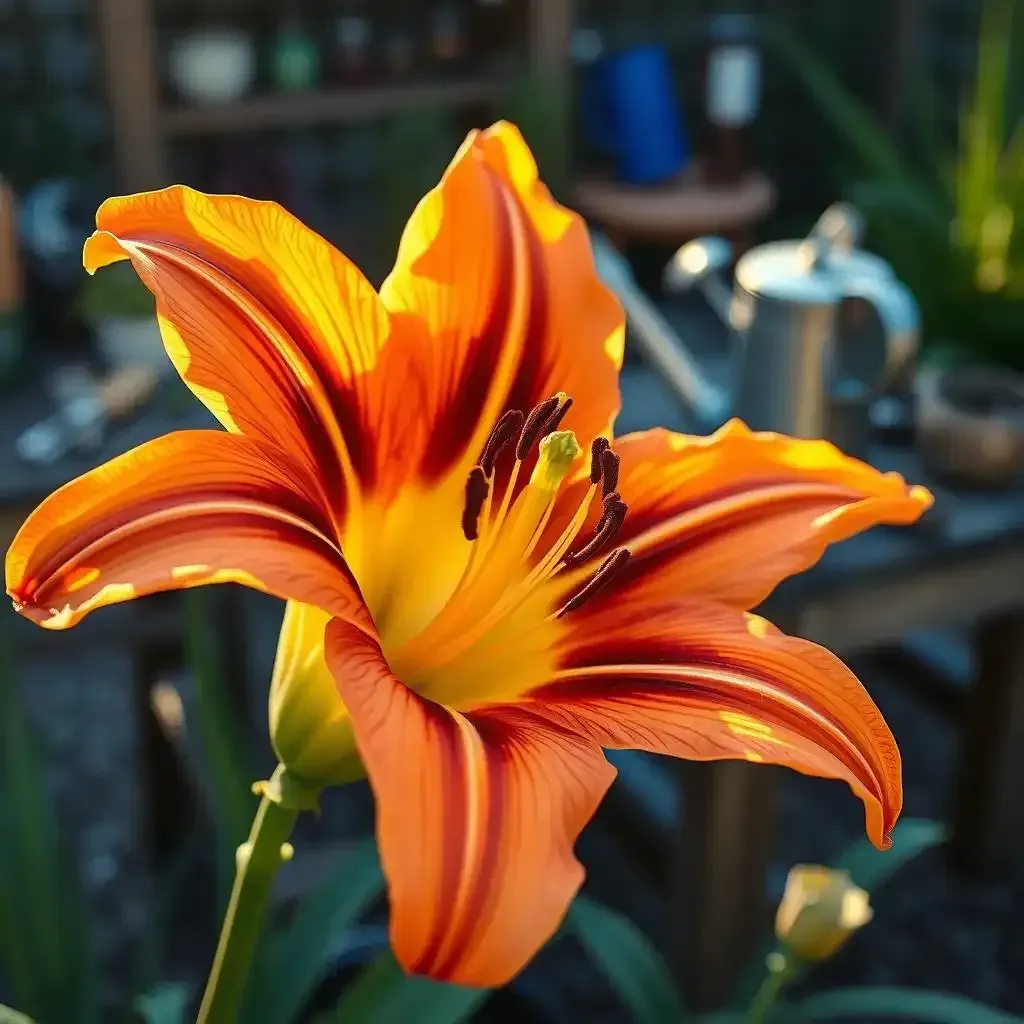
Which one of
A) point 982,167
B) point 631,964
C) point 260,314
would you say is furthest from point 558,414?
point 982,167

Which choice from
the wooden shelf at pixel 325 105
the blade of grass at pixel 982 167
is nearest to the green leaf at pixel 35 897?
the blade of grass at pixel 982 167

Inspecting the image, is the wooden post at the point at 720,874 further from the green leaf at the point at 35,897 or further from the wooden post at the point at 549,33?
the wooden post at the point at 549,33

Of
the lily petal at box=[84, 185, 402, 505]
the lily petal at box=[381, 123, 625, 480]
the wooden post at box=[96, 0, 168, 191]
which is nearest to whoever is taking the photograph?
the lily petal at box=[84, 185, 402, 505]

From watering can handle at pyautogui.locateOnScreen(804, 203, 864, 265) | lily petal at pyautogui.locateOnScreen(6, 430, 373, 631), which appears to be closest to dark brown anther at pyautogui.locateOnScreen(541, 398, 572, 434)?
lily petal at pyautogui.locateOnScreen(6, 430, 373, 631)

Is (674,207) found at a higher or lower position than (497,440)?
lower

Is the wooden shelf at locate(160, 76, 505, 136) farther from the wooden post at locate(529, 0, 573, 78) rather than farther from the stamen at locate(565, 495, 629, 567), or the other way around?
the stamen at locate(565, 495, 629, 567)

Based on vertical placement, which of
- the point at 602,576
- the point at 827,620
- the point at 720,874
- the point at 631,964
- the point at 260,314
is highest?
the point at 260,314

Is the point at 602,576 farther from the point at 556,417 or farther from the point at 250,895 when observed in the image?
the point at 250,895
